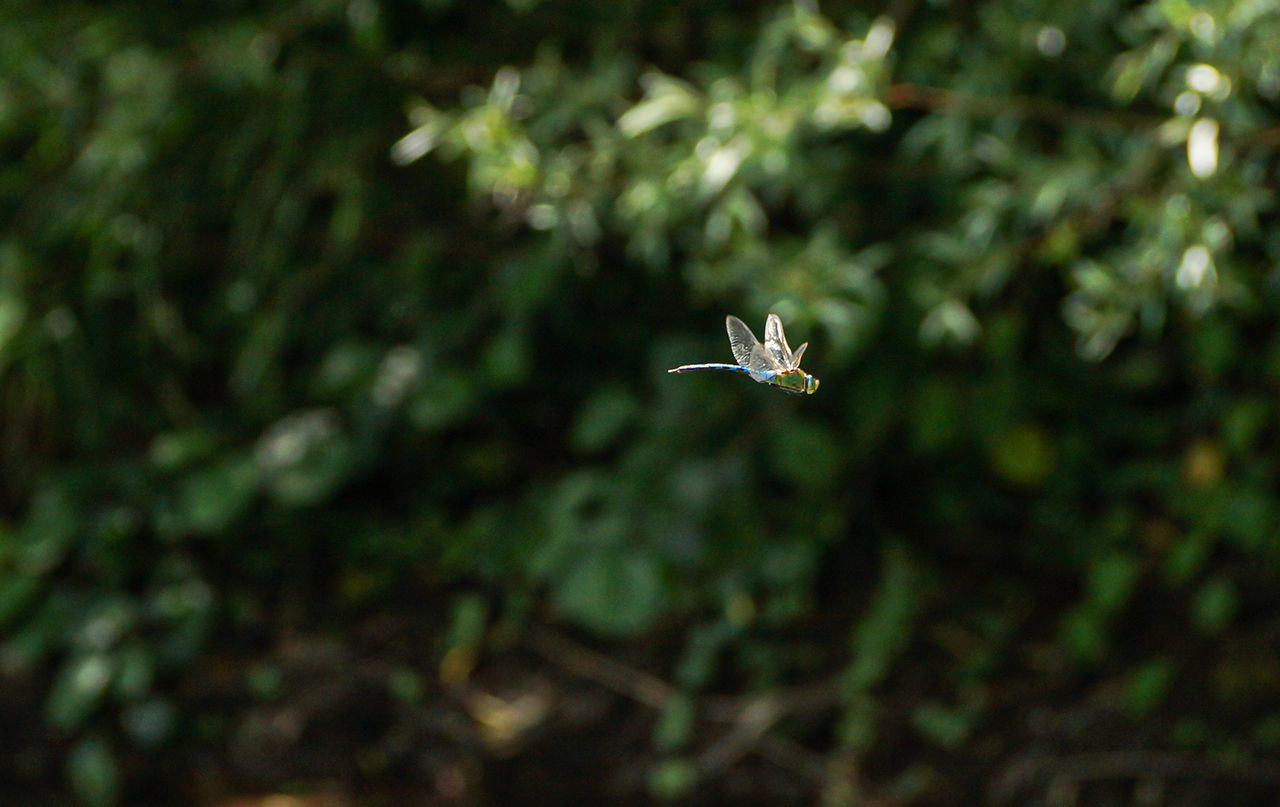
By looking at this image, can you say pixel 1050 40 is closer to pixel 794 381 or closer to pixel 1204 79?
pixel 1204 79

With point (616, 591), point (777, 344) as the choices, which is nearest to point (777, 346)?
point (777, 344)

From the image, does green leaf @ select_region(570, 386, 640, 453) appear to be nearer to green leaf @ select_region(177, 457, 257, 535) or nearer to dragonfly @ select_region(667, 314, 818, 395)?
green leaf @ select_region(177, 457, 257, 535)

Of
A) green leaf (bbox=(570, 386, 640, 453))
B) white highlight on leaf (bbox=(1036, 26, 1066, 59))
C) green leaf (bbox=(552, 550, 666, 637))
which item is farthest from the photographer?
green leaf (bbox=(570, 386, 640, 453))

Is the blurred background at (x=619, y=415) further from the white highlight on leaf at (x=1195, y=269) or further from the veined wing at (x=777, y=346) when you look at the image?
the veined wing at (x=777, y=346)

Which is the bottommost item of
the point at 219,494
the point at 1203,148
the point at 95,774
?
the point at 95,774

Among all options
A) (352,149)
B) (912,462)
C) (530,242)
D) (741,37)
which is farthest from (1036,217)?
(352,149)

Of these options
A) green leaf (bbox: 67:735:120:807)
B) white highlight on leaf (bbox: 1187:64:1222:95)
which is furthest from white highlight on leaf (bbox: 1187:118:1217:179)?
green leaf (bbox: 67:735:120:807)

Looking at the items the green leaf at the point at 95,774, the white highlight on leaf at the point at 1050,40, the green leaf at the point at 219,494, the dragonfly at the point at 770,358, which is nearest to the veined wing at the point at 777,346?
the dragonfly at the point at 770,358
